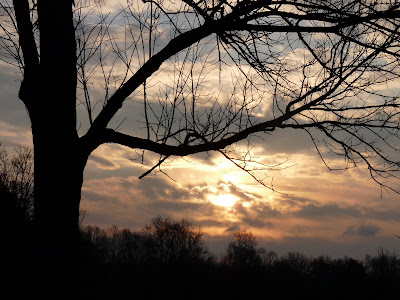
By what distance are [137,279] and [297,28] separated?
38.2m

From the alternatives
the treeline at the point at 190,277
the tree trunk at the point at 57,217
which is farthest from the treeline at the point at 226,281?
the tree trunk at the point at 57,217

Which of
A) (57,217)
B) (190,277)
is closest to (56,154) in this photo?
(57,217)

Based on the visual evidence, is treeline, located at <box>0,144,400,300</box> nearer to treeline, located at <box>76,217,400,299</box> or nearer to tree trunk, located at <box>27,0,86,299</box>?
treeline, located at <box>76,217,400,299</box>

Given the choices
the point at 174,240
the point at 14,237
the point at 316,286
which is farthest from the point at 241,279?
the point at 14,237

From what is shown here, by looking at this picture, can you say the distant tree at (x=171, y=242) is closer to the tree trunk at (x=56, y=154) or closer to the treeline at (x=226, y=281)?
the treeline at (x=226, y=281)

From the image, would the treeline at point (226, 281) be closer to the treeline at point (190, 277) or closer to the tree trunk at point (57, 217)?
the treeline at point (190, 277)

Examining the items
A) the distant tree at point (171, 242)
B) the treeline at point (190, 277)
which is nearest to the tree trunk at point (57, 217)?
the treeline at point (190, 277)

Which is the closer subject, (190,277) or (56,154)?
(56,154)

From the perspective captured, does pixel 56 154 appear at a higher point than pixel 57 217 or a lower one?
higher

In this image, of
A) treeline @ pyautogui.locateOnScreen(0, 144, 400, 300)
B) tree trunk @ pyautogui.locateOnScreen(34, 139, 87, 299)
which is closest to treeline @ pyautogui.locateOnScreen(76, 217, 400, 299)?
treeline @ pyautogui.locateOnScreen(0, 144, 400, 300)

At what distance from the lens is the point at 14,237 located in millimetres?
13977

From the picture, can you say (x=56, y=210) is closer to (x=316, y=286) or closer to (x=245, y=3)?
(x=245, y=3)

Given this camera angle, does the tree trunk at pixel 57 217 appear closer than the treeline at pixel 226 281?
Yes

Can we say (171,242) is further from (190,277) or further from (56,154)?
(56,154)
